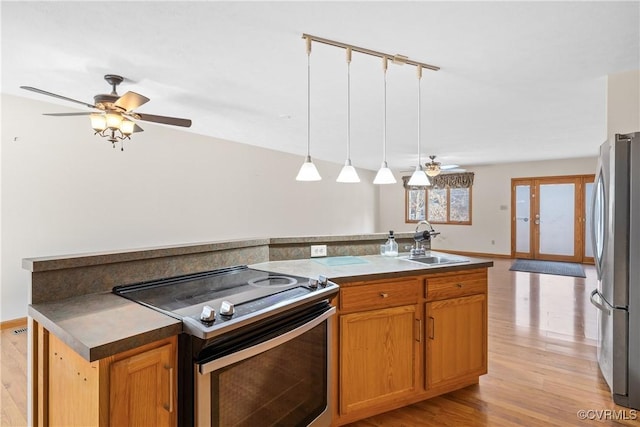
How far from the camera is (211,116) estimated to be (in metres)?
4.36

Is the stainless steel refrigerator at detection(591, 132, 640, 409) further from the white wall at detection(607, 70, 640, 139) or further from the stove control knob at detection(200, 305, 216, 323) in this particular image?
the stove control knob at detection(200, 305, 216, 323)

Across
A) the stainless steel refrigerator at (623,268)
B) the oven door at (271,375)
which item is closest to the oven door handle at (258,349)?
the oven door at (271,375)

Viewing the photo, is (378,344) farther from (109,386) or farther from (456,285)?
(109,386)

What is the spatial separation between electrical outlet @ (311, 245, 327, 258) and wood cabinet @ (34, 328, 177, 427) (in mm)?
1357

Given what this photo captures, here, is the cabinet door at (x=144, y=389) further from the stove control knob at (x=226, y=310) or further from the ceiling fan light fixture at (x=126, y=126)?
the ceiling fan light fixture at (x=126, y=126)

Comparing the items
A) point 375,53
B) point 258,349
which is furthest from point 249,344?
point 375,53

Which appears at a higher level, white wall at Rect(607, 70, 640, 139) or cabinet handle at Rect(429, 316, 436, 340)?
white wall at Rect(607, 70, 640, 139)

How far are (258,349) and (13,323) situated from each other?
13.4 ft

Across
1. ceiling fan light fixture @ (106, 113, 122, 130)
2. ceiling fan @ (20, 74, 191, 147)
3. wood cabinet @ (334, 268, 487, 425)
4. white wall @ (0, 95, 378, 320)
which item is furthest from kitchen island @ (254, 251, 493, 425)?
white wall @ (0, 95, 378, 320)

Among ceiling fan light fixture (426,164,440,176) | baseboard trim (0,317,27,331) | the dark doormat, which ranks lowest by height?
baseboard trim (0,317,27,331)

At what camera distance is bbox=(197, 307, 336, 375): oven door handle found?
1.18 m

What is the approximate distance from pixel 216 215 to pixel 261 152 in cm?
152

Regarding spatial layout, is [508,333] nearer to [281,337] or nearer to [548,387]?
[548,387]

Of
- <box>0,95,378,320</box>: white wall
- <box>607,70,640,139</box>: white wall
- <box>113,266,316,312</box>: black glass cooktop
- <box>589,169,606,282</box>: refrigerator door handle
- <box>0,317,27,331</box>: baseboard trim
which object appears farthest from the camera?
<box>0,95,378,320</box>: white wall
